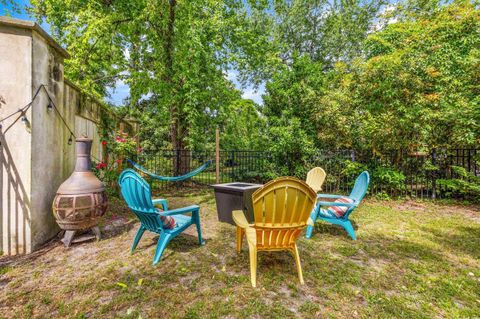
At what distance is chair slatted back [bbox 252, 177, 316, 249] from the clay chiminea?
243 cm

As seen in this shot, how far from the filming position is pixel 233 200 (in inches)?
170

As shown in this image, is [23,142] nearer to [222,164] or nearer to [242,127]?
[222,164]

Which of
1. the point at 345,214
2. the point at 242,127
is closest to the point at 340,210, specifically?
the point at 345,214

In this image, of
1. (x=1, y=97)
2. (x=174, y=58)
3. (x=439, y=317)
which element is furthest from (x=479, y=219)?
(x=174, y=58)

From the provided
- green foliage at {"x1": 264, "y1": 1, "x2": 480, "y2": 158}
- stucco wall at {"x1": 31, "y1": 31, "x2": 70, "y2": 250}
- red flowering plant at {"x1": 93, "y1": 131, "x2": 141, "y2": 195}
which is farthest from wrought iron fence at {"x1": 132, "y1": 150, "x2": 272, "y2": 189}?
stucco wall at {"x1": 31, "y1": 31, "x2": 70, "y2": 250}

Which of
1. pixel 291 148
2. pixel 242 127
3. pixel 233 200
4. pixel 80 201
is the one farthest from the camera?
pixel 242 127

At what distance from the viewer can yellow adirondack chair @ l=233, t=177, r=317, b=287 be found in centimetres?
223

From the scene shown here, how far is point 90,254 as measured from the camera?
300 cm

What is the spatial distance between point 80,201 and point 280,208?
2694mm

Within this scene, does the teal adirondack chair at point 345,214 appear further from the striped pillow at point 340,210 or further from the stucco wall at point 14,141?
the stucco wall at point 14,141

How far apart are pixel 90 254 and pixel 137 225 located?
1.20m

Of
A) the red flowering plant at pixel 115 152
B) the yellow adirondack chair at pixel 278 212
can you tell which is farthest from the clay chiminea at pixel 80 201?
the yellow adirondack chair at pixel 278 212

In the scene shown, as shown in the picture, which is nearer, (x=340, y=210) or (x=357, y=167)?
(x=340, y=210)

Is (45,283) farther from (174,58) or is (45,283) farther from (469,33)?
(469,33)
